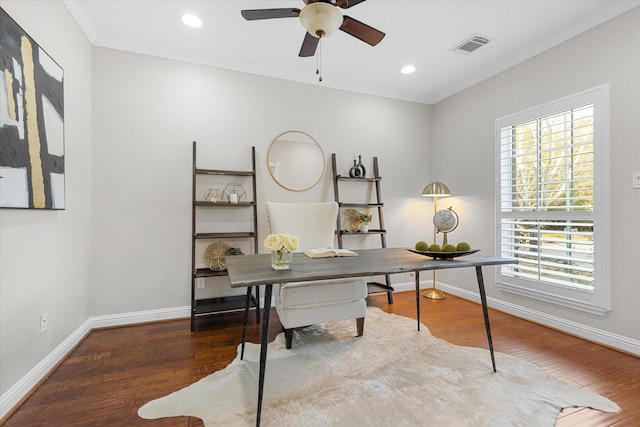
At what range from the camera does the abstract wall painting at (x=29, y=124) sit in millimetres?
1551

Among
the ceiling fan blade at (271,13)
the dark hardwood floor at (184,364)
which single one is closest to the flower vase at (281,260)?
the dark hardwood floor at (184,364)

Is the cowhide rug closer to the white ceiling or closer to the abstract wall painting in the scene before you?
the abstract wall painting

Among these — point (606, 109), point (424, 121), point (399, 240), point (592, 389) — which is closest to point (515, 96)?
point (606, 109)

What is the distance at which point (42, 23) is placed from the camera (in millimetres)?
1929

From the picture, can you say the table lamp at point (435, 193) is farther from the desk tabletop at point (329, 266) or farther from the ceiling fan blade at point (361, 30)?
the ceiling fan blade at point (361, 30)

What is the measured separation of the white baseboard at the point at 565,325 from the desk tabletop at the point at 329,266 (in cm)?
127

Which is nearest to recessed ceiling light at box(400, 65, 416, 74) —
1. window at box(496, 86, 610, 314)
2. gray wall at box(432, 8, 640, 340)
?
gray wall at box(432, 8, 640, 340)

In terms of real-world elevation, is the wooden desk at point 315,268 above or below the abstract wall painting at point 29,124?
below

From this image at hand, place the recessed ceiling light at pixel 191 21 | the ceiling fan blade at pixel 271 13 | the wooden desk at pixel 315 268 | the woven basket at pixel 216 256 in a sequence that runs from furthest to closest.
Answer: the woven basket at pixel 216 256, the recessed ceiling light at pixel 191 21, the ceiling fan blade at pixel 271 13, the wooden desk at pixel 315 268

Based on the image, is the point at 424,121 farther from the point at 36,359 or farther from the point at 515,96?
the point at 36,359

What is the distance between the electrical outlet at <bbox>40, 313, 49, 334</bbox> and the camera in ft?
6.26

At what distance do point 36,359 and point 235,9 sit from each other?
2776mm

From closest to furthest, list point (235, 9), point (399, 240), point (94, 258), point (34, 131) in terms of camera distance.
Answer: point (34, 131), point (235, 9), point (94, 258), point (399, 240)

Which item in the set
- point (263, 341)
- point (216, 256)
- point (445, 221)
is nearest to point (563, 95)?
point (445, 221)
